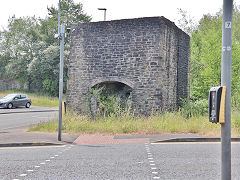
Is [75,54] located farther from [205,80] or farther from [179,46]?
[205,80]

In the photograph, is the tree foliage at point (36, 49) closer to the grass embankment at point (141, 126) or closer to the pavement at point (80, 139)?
the grass embankment at point (141, 126)

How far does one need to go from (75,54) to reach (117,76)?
283cm

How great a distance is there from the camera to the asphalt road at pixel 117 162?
6.39 meters

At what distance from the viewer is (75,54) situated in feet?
59.6

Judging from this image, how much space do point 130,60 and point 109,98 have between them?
223 cm

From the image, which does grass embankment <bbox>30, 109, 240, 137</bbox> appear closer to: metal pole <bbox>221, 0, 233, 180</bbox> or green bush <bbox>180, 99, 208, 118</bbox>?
green bush <bbox>180, 99, 208, 118</bbox>

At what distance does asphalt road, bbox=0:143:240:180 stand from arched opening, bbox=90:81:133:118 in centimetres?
630

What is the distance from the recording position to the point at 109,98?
17.0 m

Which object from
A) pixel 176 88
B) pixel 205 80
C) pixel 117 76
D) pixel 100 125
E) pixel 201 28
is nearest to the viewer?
pixel 100 125

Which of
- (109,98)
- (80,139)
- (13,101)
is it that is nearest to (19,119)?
(109,98)

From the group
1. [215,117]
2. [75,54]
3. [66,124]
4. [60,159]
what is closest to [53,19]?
[75,54]

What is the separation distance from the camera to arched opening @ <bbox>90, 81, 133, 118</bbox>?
1664 centimetres

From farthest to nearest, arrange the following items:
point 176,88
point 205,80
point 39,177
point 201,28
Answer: point 201,28 < point 205,80 < point 176,88 < point 39,177

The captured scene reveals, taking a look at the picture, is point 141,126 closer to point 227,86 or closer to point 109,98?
point 109,98
